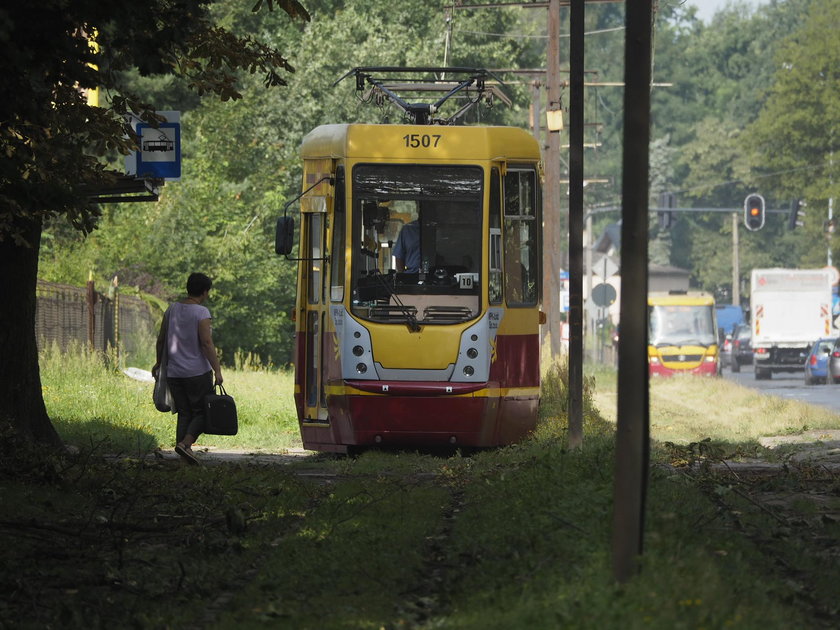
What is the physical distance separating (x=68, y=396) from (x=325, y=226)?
20.1 feet

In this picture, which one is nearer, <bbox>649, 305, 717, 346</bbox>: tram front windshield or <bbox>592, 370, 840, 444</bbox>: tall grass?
<bbox>592, 370, 840, 444</bbox>: tall grass

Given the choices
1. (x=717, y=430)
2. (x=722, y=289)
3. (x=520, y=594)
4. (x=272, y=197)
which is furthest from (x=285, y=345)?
(x=722, y=289)

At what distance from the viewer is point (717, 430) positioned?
85.1ft

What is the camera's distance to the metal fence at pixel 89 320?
2603 cm

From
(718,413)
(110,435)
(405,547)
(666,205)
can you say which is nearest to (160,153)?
(110,435)

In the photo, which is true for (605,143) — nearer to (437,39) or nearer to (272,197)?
(437,39)

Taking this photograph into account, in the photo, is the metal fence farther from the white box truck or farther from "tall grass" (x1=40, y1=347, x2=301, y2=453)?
the white box truck

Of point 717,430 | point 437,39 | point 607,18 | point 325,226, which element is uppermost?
point 607,18

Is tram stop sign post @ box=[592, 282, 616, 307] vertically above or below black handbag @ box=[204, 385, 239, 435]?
above

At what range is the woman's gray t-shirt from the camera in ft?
47.7

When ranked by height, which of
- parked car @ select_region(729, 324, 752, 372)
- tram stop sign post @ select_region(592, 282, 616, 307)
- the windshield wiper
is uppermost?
the windshield wiper

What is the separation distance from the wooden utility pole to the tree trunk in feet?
23.9

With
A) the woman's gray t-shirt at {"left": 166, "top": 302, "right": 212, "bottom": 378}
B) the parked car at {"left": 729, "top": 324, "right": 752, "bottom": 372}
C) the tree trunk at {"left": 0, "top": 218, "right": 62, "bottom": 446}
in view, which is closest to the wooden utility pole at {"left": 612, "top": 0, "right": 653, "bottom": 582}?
the tree trunk at {"left": 0, "top": 218, "right": 62, "bottom": 446}

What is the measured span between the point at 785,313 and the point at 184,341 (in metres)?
46.4
